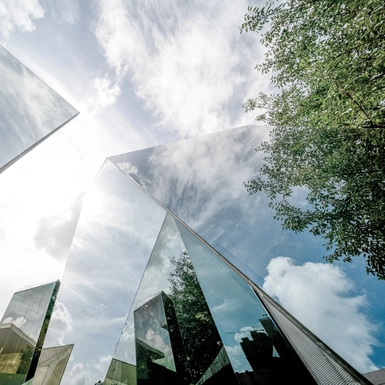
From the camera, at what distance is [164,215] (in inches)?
253

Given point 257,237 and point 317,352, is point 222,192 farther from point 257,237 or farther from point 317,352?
point 317,352

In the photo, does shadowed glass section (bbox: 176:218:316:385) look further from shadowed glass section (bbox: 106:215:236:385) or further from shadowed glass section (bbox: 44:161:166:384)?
shadowed glass section (bbox: 44:161:166:384)

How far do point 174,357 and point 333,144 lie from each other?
22.3ft

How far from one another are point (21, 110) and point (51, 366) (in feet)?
38.6

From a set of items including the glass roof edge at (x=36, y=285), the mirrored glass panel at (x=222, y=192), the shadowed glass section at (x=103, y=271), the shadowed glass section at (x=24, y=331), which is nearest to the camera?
the mirrored glass panel at (x=222, y=192)

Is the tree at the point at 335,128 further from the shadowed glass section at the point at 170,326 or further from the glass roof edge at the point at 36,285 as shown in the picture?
the glass roof edge at the point at 36,285

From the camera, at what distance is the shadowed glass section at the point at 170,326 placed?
4.60 meters

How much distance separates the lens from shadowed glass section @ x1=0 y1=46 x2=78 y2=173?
15.1 feet

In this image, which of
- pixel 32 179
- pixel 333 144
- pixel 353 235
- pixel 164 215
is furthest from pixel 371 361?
pixel 32 179

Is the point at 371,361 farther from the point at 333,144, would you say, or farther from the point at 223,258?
the point at 333,144


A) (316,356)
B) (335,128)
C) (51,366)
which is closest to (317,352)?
(316,356)

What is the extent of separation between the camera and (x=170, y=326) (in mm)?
5629

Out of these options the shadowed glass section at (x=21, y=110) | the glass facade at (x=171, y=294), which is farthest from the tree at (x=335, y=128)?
the shadowed glass section at (x=21, y=110)

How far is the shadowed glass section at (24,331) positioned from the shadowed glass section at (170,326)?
4.92 m
